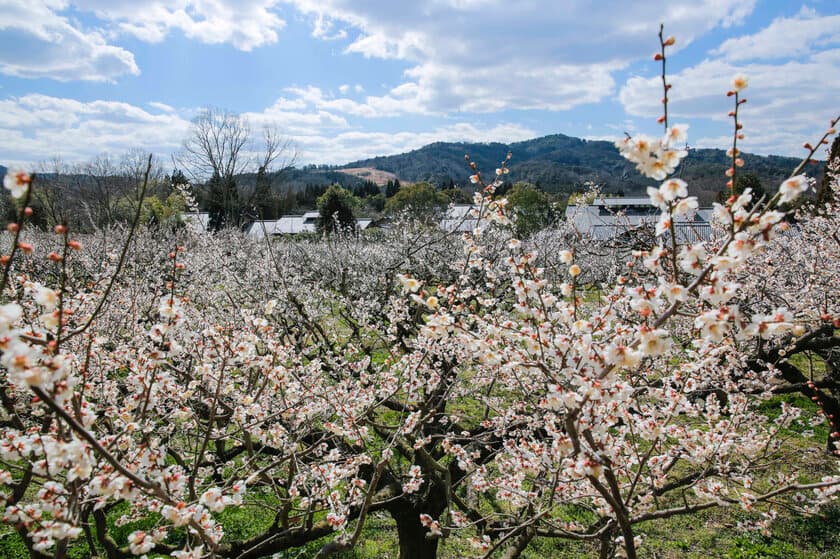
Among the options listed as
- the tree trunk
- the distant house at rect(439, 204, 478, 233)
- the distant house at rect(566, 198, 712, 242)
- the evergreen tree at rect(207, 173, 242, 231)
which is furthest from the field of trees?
the evergreen tree at rect(207, 173, 242, 231)

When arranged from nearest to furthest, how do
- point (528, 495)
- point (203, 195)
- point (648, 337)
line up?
1. point (648, 337)
2. point (528, 495)
3. point (203, 195)

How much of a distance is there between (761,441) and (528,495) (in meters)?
2.48

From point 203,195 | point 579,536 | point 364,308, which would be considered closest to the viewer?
point 579,536

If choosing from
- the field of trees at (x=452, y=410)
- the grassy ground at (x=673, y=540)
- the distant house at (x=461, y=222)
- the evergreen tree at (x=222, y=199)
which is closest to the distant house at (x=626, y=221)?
the field of trees at (x=452, y=410)

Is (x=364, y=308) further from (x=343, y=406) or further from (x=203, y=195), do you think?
(x=203, y=195)

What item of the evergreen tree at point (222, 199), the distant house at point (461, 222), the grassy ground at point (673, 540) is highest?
the evergreen tree at point (222, 199)

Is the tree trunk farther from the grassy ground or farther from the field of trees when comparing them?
the grassy ground

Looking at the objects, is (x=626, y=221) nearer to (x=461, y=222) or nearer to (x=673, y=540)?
(x=461, y=222)

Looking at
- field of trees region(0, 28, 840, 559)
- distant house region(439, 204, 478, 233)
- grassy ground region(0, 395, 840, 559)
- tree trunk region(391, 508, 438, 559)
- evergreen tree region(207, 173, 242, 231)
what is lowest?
grassy ground region(0, 395, 840, 559)

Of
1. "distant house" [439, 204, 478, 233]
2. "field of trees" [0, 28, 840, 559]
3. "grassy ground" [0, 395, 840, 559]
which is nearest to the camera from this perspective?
"field of trees" [0, 28, 840, 559]

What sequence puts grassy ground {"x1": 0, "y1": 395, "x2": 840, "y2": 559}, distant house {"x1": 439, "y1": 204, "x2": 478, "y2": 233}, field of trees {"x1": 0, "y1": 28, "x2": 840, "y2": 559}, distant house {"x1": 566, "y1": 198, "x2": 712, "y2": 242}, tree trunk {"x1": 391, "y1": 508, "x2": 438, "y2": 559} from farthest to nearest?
1. distant house {"x1": 566, "y1": 198, "x2": 712, "y2": 242}
2. grassy ground {"x1": 0, "y1": 395, "x2": 840, "y2": 559}
3. distant house {"x1": 439, "y1": 204, "x2": 478, "y2": 233}
4. tree trunk {"x1": 391, "y1": 508, "x2": 438, "y2": 559}
5. field of trees {"x1": 0, "y1": 28, "x2": 840, "y2": 559}

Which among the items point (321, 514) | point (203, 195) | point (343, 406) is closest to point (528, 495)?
point (343, 406)

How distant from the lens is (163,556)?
5137 millimetres

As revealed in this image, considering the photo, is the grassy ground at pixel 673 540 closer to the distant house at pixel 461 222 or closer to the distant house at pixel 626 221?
the distant house at pixel 626 221
